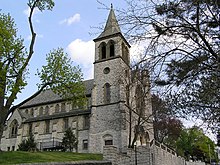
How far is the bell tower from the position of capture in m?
35.8

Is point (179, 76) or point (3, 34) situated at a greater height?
point (3, 34)

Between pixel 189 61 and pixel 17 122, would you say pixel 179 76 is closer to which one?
pixel 189 61

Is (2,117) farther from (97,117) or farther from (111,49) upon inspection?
Answer: (111,49)

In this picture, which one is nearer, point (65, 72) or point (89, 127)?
point (65, 72)

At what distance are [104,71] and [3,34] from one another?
19059 mm

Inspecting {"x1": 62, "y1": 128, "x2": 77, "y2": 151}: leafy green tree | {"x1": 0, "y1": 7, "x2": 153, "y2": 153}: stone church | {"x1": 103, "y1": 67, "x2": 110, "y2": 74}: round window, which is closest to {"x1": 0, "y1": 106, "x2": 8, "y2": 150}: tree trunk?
{"x1": 0, "y1": 7, "x2": 153, "y2": 153}: stone church

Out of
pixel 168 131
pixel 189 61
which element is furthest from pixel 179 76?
pixel 168 131

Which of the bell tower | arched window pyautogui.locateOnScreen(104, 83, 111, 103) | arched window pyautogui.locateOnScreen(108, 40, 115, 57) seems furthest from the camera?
arched window pyautogui.locateOnScreen(108, 40, 115, 57)

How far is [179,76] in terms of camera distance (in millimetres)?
9398

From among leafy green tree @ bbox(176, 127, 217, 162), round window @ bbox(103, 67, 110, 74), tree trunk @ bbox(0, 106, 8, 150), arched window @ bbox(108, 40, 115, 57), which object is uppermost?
arched window @ bbox(108, 40, 115, 57)

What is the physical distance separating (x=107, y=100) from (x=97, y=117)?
257 cm

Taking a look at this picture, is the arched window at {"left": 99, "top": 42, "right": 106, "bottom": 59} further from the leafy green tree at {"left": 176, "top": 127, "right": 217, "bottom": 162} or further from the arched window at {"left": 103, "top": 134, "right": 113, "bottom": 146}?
the leafy green tree at {"left": 176, "top": 127, "right": 217, "bottom": 162}

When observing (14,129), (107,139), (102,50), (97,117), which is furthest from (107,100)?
(14,129)

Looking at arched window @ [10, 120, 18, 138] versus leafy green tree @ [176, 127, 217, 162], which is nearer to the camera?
arched window @ [10, 120, 18, 138]
